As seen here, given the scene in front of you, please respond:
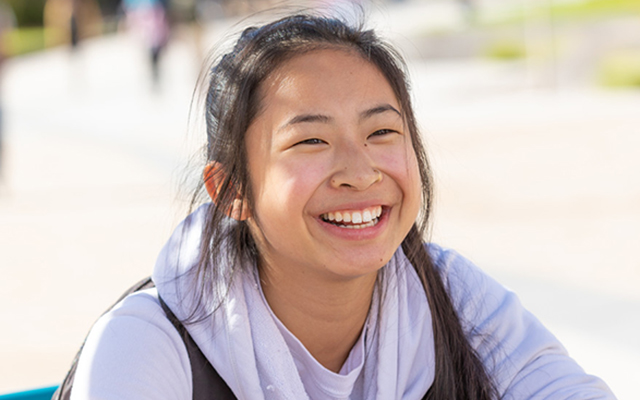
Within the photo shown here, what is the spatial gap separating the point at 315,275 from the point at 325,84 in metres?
0.40

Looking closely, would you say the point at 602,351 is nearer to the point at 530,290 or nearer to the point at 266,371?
the point at 530,290

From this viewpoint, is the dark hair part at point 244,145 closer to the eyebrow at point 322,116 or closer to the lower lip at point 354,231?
the eyebrow at point 322,116

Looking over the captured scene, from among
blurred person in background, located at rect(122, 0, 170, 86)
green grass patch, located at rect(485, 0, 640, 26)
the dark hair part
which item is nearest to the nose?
the dark hair part

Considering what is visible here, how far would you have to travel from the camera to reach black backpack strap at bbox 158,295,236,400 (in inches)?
71.1

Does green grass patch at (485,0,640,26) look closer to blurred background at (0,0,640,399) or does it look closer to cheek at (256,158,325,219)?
blurred background at (0,0,640,399)

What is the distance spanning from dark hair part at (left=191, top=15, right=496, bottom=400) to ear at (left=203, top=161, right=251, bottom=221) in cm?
1

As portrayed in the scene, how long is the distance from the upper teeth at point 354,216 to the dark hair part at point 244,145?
218 mm

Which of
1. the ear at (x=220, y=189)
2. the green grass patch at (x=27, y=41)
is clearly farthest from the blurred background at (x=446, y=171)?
the green grass patch at (x=27, y=41)

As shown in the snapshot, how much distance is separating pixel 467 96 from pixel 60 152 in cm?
562

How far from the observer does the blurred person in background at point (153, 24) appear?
12203 mm

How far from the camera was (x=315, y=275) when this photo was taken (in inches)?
74.1

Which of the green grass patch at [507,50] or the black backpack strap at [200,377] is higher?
the green grass patch at [507,50]

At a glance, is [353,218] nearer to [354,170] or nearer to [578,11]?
[354,170]

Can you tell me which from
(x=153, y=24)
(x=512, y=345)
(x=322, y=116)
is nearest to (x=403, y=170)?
(x=322, y=116)
